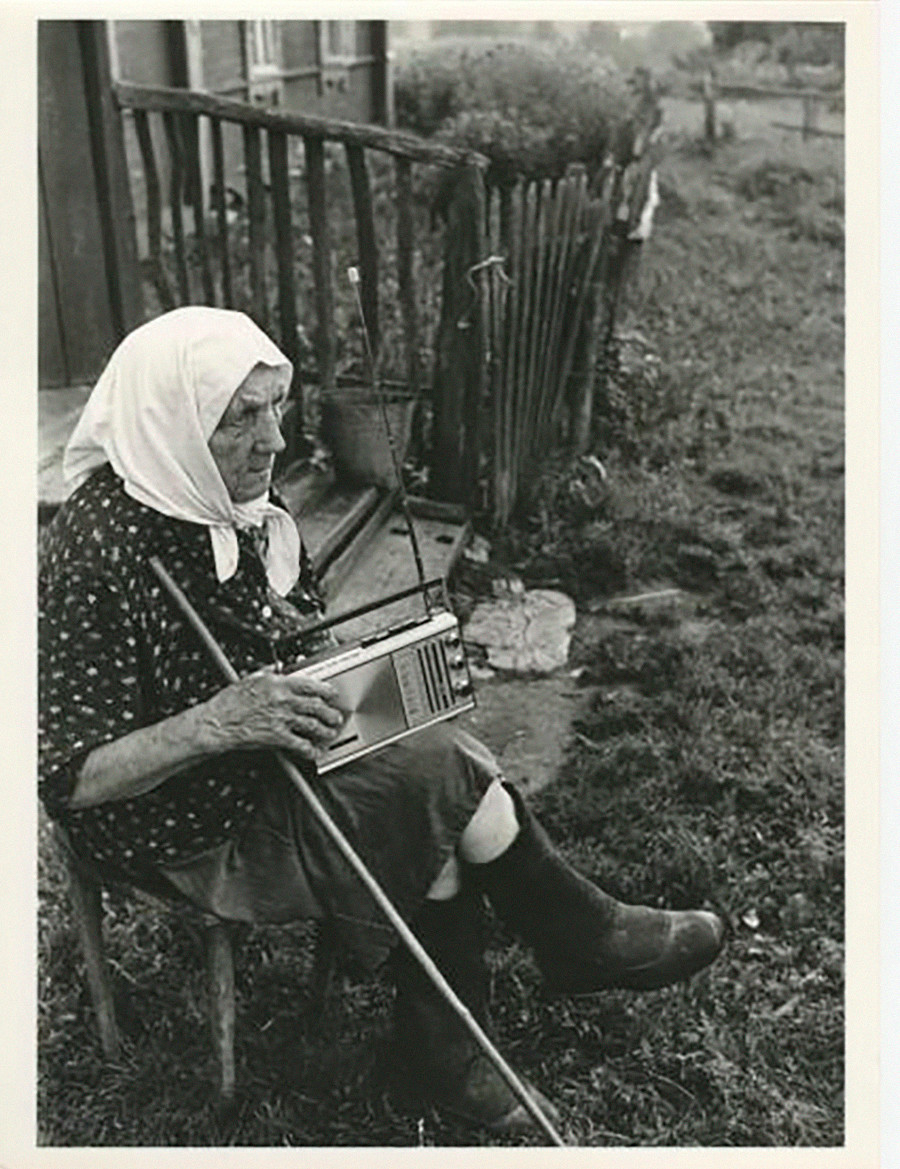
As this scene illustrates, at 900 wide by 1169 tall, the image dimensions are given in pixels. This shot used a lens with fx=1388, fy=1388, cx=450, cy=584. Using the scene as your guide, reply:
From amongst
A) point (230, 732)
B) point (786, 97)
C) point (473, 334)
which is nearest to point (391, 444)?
point (473, 334)

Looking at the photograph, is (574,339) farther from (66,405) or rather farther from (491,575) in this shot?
(66,405)

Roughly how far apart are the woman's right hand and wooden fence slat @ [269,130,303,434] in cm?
46

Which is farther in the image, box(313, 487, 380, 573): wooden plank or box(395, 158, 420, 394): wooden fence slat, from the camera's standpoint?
box(395, 158, 420, 394): wooden fence slat

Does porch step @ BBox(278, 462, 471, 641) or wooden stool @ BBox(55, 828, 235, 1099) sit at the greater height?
porch step @ BBox(278, 462, 471, 641)

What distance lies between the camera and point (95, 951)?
158 centimetres

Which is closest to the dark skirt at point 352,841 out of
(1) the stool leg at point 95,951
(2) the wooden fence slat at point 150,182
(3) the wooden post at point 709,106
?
(1) the stool leg at point 95,951

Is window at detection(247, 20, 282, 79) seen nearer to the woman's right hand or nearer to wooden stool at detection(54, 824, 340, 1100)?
the woman's right hand

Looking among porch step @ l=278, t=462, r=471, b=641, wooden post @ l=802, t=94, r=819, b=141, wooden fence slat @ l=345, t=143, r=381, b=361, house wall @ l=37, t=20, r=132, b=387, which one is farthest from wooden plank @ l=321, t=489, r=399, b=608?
wooden post @ l=802, t=94, r=819, b=141

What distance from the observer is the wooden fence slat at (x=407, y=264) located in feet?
5.64

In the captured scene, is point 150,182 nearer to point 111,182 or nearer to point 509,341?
point 111,182

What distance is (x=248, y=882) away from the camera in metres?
1.53

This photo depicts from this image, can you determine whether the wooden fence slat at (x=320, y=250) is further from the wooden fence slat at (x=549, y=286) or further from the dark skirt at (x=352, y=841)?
the dark skirt at (x=352, y=841)

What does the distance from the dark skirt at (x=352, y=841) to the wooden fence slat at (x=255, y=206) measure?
577mm

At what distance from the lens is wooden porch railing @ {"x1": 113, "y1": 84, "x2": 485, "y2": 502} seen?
1699mm
